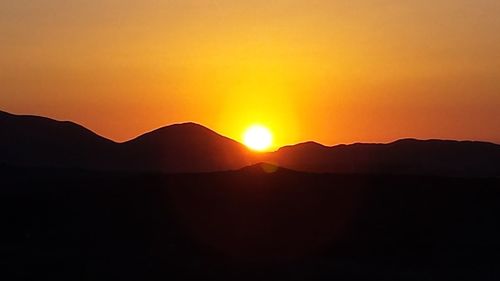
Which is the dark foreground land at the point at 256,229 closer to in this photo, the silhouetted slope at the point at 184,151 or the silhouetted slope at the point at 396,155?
the silhouetted slope at the point at 184,151

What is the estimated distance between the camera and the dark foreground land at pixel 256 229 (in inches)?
925

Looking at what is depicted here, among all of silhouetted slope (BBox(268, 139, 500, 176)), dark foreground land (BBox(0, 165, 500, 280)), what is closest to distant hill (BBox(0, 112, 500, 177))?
silhouetted slope (BBox(268, 139, 500, 176))

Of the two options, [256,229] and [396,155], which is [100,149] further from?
[256,229]

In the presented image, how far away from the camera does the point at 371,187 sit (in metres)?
31.5

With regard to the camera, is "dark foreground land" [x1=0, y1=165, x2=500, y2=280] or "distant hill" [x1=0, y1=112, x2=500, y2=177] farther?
"distant hill" [x1=0, y1=112, x2=500, y2=177]

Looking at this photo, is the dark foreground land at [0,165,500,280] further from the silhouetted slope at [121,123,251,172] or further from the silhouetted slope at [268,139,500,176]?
the silhouetted slope at [268,139,500,176]

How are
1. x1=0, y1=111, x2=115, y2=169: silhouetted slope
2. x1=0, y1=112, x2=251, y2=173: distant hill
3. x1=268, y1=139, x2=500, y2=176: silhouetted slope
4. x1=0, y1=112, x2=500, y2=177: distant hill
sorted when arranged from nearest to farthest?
x1=0, y1=111, x2=115, y2=169: silhouetted slope < x1=0, y1=112, x2=251, y2=173: distant hill < x1=0, y1=112, x2=500, y2=177: distant hill < x1=268, y1=139, x2=500, y2=176: silhouetted slope

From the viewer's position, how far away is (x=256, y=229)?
2834 cm

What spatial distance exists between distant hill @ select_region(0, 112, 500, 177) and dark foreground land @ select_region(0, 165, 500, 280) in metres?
42.3

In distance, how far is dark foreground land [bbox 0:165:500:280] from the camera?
2350cm

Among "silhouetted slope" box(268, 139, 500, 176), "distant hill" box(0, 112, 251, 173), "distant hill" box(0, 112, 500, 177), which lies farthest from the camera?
"silhouetted slope" box(268, 139, 500, 176)

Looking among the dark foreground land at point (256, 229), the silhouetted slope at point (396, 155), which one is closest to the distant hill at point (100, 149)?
the silhouetted slope at point (396, 155)

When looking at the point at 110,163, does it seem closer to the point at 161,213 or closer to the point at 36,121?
the point at 36,121

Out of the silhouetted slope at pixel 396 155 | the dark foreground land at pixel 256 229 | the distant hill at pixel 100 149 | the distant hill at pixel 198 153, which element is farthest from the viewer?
the silhouetted slope at pixel 396 155
